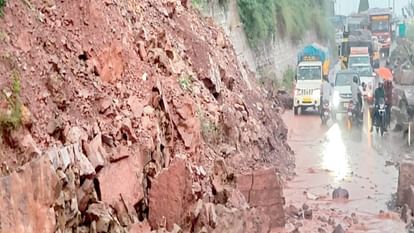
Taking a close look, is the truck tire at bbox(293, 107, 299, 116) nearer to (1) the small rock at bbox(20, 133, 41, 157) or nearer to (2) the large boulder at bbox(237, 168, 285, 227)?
(2) the large boulder at bbox(237, 168, 285, 227)

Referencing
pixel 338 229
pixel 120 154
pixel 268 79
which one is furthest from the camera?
Answer: pixel 268 79

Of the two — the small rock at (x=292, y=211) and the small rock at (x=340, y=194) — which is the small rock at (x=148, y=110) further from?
the small rock at (x=340, y=194)

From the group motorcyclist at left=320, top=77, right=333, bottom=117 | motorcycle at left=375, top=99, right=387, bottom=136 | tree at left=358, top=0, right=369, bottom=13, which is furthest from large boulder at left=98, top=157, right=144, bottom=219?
tree at left=358, top=0, right=369, bottom=13

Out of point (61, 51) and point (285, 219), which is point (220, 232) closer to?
point (61, 51)

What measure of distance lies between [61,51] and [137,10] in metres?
3.93

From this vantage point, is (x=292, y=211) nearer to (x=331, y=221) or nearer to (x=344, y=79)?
(x=331, y=221)

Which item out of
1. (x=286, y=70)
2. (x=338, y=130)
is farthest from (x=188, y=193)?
(x=286, y=70)

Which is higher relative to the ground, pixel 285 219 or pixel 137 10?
pixel 137 10

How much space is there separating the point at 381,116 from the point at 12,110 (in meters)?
16.8

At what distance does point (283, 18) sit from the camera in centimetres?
3822

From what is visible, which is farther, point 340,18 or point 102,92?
point 340,18

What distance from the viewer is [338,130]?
2486 centimetres

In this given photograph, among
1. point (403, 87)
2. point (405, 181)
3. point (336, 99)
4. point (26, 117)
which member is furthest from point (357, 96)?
point (26, 117)

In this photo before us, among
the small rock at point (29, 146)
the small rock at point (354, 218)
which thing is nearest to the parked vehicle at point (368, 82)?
the small rock at point (354, 218)
